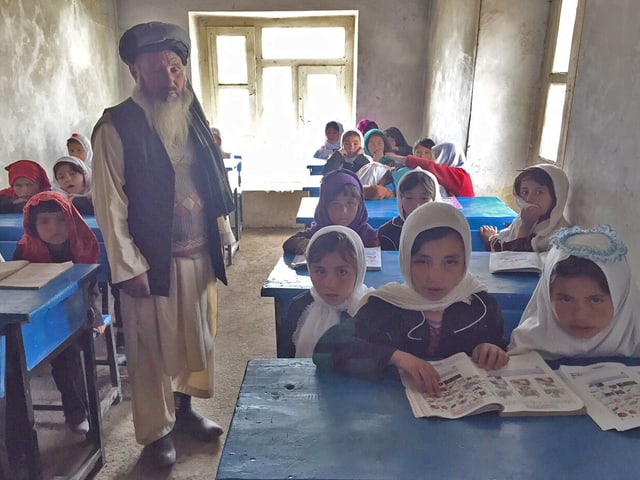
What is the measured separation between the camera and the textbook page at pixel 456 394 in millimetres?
1170

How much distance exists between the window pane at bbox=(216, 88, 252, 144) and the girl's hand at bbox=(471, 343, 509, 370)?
5.97m

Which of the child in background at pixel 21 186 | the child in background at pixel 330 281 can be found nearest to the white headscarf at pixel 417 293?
the child in background at pixel 330 281

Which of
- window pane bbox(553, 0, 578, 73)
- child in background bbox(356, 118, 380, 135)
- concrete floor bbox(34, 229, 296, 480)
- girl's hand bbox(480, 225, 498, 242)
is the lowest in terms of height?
concrete floor bbox(34, 229, 296, 480)

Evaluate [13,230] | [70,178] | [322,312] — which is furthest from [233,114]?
[322,312]

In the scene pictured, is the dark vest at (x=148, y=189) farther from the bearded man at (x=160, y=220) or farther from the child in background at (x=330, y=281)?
the child in background at (x=330, y=281)

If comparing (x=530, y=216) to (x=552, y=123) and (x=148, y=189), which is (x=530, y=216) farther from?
(x=148, y=189)

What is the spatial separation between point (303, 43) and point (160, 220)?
5359 millimetres

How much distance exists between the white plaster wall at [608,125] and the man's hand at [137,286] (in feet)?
5.98

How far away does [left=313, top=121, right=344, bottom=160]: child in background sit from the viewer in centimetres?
621

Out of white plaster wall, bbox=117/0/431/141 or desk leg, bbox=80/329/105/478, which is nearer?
desk leg, bbox=80/329/105/478

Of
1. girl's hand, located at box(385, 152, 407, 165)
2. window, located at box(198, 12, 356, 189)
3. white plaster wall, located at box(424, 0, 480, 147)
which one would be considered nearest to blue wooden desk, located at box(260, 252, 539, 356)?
white plaster wall, located at box(424, 0, 480, 147)

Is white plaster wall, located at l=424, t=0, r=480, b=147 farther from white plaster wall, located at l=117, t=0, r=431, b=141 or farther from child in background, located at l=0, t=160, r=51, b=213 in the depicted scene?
child in background, located at l=0, t=160, r=51, b=213

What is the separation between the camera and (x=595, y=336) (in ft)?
4.77

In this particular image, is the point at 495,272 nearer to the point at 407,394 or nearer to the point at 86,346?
the point at 407,394
